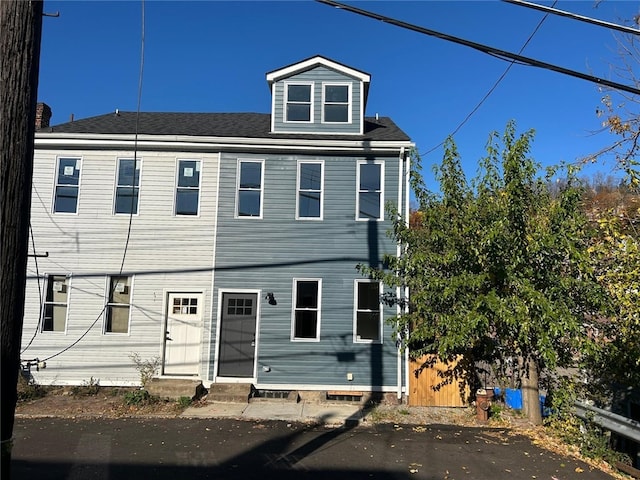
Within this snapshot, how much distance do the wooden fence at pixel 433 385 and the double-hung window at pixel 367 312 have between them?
3.92 feet

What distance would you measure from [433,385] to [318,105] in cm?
794

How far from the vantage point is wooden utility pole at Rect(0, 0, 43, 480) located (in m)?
2.89

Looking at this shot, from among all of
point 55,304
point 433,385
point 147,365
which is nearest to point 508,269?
point 433,385

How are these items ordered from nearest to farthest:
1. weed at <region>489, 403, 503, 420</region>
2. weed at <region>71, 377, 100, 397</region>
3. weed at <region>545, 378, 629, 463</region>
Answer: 1. weed at <region>545, 378, 629, 463</region>
2. weed at <region>489, 403, 503, 420</region>
3. weed at <region>71, 377, 100, 397</region>

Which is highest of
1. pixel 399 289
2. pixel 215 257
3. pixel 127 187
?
pixel 127 187

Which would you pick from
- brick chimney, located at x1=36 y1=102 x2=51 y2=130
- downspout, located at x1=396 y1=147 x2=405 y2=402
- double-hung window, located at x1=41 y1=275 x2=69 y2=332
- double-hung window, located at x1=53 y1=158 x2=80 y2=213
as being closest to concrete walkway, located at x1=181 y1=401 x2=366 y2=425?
downspout, located at x1=396 y1=147 x2=405 y2=402

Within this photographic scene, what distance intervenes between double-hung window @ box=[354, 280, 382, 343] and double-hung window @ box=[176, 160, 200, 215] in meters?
4.80

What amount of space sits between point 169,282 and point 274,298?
2.74 metres

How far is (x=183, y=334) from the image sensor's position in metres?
11.3

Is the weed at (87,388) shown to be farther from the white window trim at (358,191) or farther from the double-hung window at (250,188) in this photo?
the white window trim at (358,191)

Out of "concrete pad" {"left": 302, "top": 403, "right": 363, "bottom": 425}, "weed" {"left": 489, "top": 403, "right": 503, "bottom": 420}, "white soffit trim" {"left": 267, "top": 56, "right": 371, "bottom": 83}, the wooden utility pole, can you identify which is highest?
"white soffit trim" {"left": 267, "top": 56, "right": 371, "bottom": 83}

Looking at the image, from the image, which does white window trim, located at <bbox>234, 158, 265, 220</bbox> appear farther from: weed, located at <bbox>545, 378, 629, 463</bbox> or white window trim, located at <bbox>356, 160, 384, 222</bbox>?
weed, located at <bbox>545, 378, 629, 463</bbox>

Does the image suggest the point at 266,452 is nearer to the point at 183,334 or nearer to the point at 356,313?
the point at 356,313

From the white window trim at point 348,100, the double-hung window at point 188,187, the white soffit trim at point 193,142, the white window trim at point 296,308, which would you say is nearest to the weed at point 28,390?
the double-hung window at point 188,187
